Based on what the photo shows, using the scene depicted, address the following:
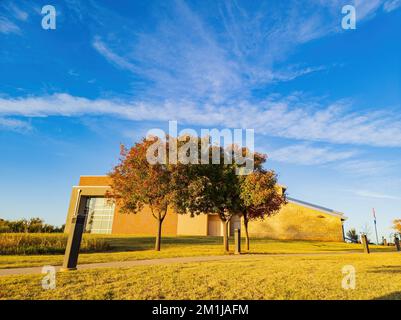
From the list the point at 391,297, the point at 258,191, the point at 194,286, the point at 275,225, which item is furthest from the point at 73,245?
the point at 275,225

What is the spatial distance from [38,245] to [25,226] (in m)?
9.39

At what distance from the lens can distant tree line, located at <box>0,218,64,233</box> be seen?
22.4 metres

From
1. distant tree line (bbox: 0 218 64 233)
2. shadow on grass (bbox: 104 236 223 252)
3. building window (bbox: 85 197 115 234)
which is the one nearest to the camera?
shadow on grass (bbox: 104 236 223 252)

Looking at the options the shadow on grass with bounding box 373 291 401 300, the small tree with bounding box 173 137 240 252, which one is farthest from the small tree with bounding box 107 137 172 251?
the shadow on grass with bounding box 373 291 401 300

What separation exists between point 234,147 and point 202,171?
3.03m

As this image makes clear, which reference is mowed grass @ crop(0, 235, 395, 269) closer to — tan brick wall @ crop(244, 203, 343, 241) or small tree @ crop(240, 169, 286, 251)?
small tree @ crop(240, 169, 286, 251)

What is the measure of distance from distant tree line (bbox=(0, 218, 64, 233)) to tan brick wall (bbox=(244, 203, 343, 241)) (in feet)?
80.3

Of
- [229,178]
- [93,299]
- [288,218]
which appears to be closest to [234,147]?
[229,178]

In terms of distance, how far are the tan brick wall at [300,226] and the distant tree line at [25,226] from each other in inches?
964

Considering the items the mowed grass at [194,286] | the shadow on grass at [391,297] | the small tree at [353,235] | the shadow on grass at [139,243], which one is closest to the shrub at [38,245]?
the shadow on grass at [139,243]

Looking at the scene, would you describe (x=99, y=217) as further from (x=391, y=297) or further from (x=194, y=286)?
(x=391, y=297)

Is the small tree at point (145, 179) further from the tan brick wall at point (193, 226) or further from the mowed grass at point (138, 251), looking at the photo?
the tan brick wall at point (193, 226)

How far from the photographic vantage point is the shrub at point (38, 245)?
14.7 metres

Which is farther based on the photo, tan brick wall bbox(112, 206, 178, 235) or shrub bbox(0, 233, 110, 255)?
tan brick wall bbox(112, 206, 178, 235)
